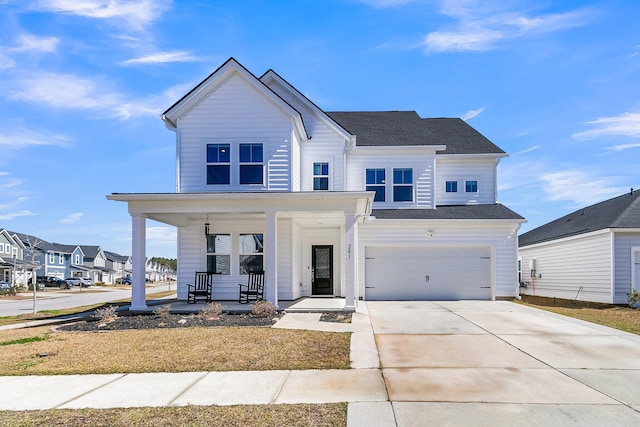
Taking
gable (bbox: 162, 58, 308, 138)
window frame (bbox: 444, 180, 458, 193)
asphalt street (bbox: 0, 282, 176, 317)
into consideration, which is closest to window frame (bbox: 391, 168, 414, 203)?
window frame (bbox: 444, 180, 458, 193)

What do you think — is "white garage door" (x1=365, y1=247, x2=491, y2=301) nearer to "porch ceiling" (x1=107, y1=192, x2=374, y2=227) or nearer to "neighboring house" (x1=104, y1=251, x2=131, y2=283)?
"porch ceiling" (x1=107, y1=192, x2=374, y2=227)

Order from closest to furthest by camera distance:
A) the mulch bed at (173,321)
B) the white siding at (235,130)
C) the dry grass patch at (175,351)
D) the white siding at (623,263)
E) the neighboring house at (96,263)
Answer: the dry grass patch at (175,351)
the mulch bed at (173,321)
the white siding at (235,130)
the white siding at (623,263)
the neighboring house at (96,263)

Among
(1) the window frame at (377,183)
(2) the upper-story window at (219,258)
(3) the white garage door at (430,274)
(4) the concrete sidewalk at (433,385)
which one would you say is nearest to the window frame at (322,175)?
(1) the window frame at (377,183)

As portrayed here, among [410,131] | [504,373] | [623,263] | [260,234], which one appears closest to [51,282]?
[260,234]

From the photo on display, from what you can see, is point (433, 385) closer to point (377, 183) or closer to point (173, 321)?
point (173, 321)

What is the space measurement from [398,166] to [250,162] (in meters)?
6.62

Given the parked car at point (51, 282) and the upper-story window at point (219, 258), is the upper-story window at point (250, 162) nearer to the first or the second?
the upper-story window at point (219, 258)

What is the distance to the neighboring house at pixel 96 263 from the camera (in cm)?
7289

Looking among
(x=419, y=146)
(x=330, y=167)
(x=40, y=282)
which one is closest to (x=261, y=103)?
(x=330, y=167)

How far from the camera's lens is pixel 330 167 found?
56.4 feet

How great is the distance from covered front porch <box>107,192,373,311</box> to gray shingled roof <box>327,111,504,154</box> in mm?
4468

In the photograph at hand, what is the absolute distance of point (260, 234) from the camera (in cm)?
1603

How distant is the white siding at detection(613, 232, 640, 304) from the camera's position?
56.6ft

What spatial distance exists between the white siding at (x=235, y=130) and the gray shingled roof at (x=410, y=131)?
490 centimetres
